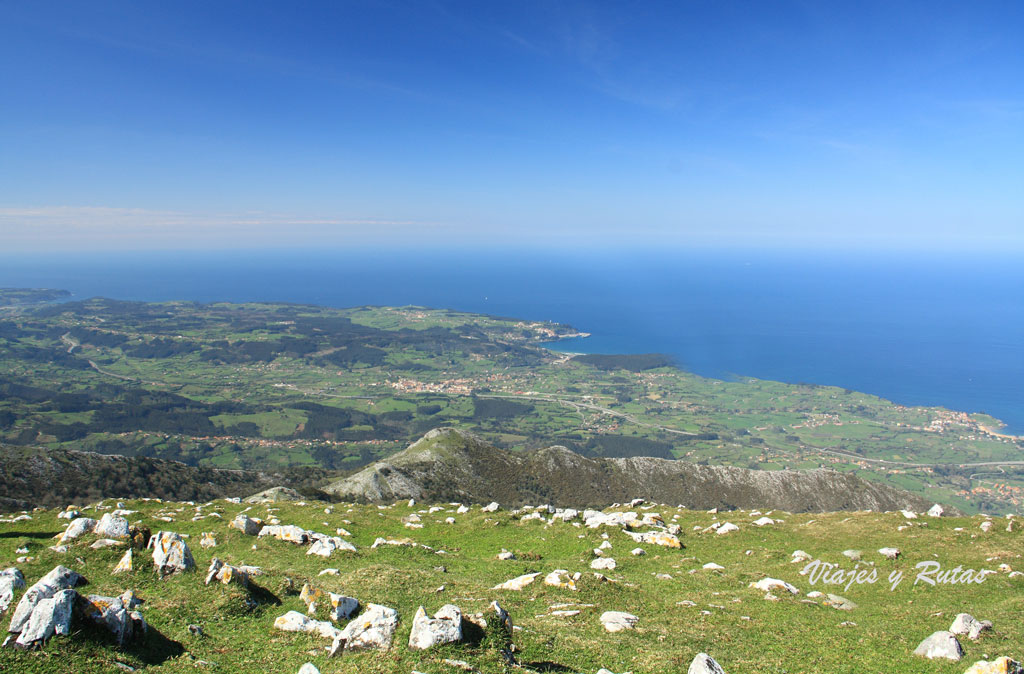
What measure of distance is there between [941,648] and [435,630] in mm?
14224

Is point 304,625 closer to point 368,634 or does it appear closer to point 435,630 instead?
point 368,634

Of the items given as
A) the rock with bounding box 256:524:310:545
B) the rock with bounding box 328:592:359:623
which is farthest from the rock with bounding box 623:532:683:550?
the rock with bounding box 328:592:359:623

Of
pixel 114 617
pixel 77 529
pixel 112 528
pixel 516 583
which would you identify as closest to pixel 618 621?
pixel 516 583

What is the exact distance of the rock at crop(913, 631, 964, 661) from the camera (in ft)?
44.1

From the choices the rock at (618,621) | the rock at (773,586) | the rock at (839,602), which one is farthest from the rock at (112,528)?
the rock at (839,602)

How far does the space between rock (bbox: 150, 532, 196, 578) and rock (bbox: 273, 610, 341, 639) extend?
209 inches

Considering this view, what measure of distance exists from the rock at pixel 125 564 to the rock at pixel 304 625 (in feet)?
22.7

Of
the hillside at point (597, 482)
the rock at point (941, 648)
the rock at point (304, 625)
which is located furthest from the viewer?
the hillside at point (597, 482)

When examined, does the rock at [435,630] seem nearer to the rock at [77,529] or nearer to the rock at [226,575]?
the rock at [226,575]

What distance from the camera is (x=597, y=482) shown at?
83.6 metres

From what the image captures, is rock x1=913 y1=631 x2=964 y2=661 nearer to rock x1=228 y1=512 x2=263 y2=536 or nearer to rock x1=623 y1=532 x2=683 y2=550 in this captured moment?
rock x1=623 y1=532 x2=683 y2=550

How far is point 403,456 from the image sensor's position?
82625 millimetres

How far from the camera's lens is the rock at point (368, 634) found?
1209 centimetres

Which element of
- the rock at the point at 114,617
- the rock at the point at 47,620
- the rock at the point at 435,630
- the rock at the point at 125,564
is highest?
the rock at the point at 47,620
